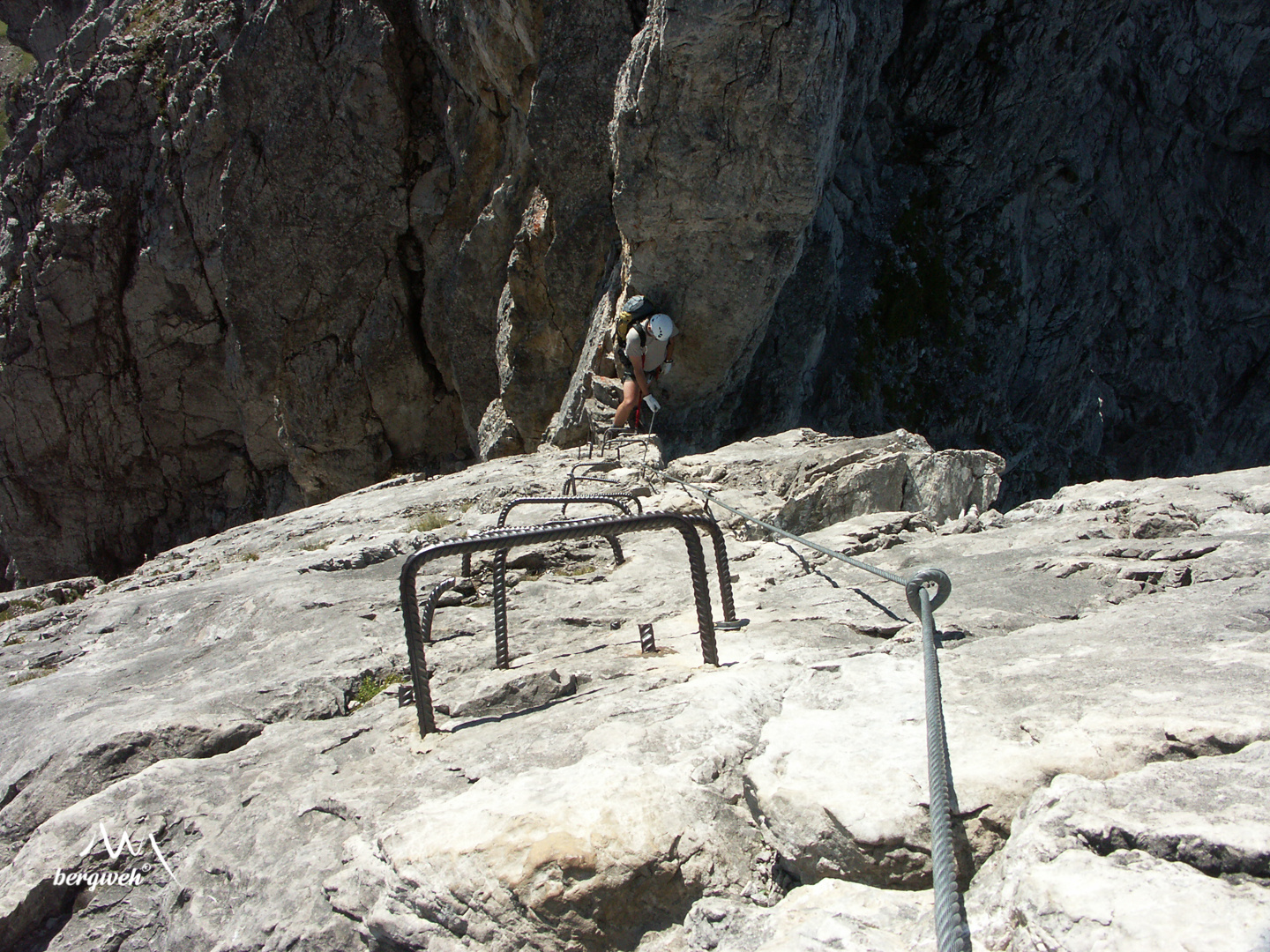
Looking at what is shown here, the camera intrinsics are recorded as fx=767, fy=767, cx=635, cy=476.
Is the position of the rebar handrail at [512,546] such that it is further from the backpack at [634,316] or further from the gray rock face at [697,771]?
the backpack at [634,316]

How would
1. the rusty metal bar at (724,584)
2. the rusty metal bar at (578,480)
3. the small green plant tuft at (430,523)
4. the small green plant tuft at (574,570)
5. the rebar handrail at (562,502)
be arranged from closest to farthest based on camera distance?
the rusty metal bar at (724,584), the rebar handrail at (562,502), the small green plant tuft at (574,570), the rusty metal bar at (578,480), the small green plant tuft at (430,523)

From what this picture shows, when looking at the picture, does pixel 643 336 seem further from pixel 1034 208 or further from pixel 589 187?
pixel 1034 208

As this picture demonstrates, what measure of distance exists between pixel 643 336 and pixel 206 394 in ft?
60.6

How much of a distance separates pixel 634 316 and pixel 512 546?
373 inches

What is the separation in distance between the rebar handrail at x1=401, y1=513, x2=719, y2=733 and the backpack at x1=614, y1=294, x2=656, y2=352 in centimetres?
881

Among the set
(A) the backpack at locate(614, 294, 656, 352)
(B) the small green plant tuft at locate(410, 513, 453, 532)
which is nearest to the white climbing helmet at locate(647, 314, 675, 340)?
(A) the backpack at locate(614, 294, 656, 352)

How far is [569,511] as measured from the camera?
331 inches

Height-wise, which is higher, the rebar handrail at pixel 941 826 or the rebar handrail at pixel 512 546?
the rebar handrail at pixel 512 546

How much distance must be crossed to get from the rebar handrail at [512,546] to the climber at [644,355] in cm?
870

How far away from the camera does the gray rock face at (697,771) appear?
2.05m

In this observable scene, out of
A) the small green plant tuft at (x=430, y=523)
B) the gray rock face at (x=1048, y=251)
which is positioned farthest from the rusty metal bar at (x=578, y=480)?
the gray rock face at (x=1048, y=251)

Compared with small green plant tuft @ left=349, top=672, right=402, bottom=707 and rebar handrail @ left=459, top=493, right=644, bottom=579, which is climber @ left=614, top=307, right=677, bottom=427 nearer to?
rebar handrail @ left=459, top=493, right=644, bottom=579

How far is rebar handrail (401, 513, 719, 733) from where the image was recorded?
10.2ft

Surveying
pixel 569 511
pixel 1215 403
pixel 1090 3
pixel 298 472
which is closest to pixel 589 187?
pixel 569 511
